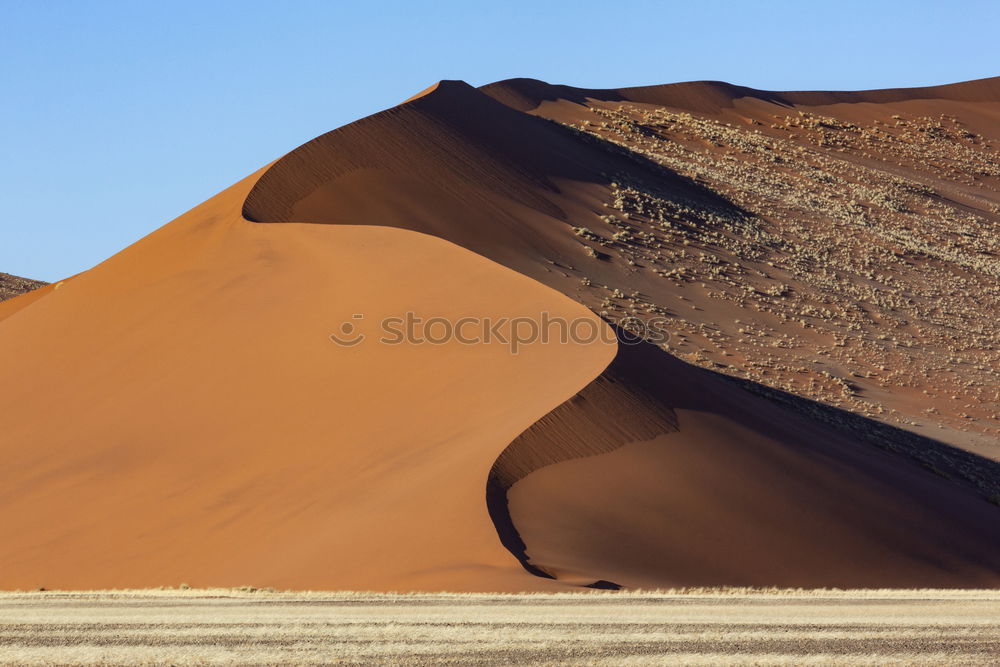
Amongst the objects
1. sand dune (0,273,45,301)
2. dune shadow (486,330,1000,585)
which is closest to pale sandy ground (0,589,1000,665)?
dune shadow (486,330,1000,585)

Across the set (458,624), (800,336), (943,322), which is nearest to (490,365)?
(458,624)

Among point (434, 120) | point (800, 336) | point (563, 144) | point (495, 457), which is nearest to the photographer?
point (495, 457)

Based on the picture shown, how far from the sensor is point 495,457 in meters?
16.3

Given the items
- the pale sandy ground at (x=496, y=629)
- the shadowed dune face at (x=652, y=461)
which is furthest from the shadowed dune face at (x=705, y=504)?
the pale sandy ground at (x=496, y=629)

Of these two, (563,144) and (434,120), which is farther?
(563,144)

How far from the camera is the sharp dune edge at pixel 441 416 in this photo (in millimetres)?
15602

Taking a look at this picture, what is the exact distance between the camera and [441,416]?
18.7 metres

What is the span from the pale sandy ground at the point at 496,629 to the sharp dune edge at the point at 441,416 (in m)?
1.73

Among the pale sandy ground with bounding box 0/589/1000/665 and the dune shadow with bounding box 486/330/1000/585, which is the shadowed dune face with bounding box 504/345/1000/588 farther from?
the pale sandy ground with bounding box 0/589/1000/665

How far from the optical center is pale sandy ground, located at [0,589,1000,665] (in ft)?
30.0

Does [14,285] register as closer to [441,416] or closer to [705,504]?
[441,416]

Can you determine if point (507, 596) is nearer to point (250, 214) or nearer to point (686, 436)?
point (686, 436)

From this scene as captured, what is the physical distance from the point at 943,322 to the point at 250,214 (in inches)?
889

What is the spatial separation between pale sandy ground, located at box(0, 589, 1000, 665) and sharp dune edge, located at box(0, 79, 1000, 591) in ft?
5.69
